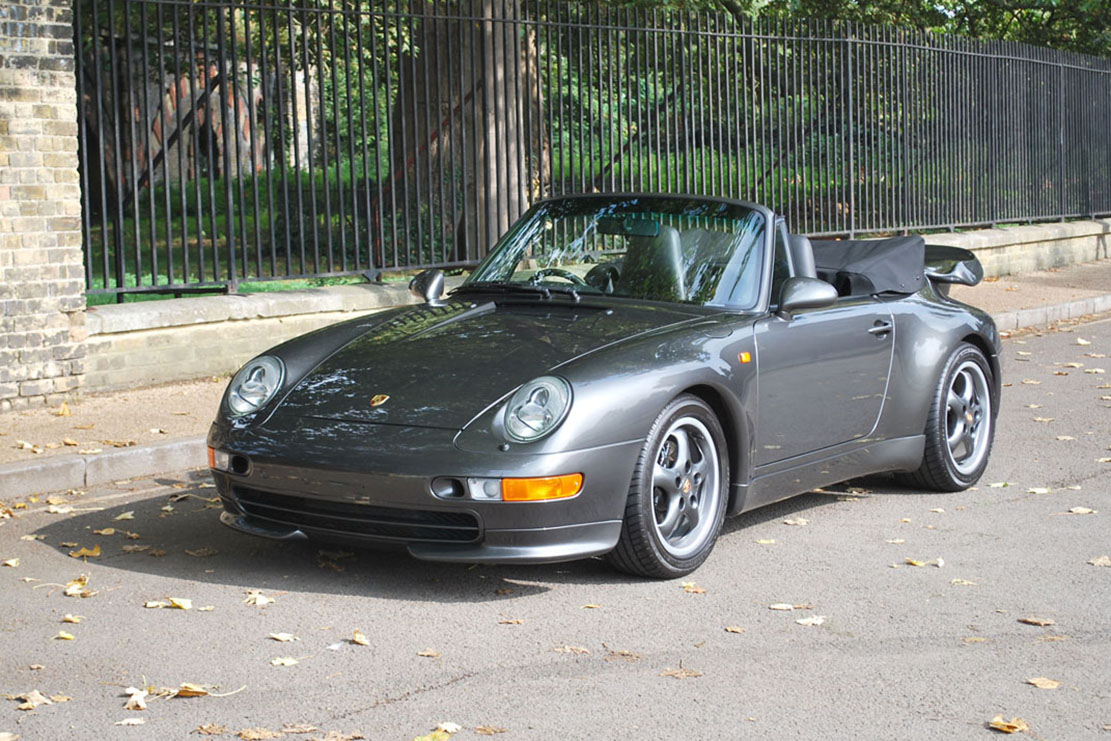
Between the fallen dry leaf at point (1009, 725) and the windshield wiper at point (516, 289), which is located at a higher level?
the windshield wiper at point (516, 289)

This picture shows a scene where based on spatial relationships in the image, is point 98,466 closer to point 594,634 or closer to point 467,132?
point 594,634

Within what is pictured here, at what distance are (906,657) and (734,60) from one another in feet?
37.1

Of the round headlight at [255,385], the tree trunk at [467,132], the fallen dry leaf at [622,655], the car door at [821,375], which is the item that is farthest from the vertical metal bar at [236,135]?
the fallen dry leaf at [622,655]

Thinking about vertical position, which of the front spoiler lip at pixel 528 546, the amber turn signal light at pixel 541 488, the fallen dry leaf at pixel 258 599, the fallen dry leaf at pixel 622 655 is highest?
the amber turn signal light at pixel 541 488

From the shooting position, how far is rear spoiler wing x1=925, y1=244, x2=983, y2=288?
8.03 metres

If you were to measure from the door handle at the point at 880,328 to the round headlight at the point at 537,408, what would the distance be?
205 centimetres

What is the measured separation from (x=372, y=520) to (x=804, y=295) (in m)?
2.08

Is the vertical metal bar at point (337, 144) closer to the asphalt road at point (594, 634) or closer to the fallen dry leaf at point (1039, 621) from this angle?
the asphalt road at point (594, 634)

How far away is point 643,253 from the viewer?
259 inches

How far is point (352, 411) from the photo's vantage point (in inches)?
218

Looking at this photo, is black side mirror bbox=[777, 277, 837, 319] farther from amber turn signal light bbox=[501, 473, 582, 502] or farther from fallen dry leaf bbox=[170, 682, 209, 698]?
fallen dry leaf bbox=[170, 682, 209, 698]

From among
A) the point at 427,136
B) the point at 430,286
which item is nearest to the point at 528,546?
the point at 430,286

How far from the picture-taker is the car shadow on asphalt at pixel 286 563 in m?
5.51

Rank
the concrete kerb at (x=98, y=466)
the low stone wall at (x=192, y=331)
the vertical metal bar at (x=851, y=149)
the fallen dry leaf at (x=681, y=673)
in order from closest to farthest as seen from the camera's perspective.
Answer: the fallen dry leaf at (x=681, y=673)
the concrete kerb at (x=98, y=466)
the low stone wall at (x=192, y=331)
the vertical metal bar at (x=851, y=149)
